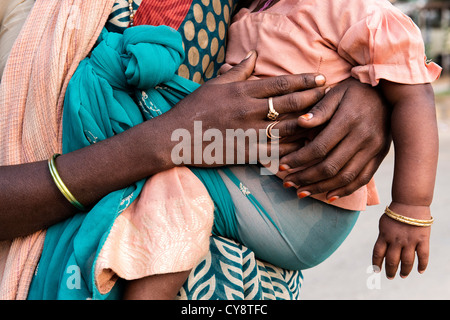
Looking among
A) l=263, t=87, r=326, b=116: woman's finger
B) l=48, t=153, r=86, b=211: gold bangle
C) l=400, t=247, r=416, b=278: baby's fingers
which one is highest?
l=263, t=87, r=326, b=116: woman's finger

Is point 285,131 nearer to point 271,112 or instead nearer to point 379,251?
point 271,112

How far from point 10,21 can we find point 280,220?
3.15ft

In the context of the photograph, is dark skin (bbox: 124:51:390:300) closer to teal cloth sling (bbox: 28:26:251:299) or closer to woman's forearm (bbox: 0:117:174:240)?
teal cloth sling (bbox: 28:26:251:299)

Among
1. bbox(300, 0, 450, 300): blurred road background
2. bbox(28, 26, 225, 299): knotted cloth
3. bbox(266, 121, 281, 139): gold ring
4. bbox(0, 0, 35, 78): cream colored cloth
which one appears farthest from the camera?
bbox(300, 0, 450, 300): blurred road background

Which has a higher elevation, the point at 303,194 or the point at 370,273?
the point at 303,194

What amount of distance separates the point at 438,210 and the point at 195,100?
4.49 m

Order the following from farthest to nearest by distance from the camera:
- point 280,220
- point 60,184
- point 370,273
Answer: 1. point 370,273
2. point 280,220
3. point 60,184

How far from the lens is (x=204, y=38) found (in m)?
1.40

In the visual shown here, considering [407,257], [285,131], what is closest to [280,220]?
[285,131]

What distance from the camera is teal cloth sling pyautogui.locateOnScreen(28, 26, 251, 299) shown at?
3.94 feet

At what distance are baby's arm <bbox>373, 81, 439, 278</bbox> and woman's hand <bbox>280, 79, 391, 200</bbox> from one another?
5 cm

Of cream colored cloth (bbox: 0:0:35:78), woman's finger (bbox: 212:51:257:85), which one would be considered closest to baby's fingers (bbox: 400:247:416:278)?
woman's finger (bbox: 212:51:257:85)
